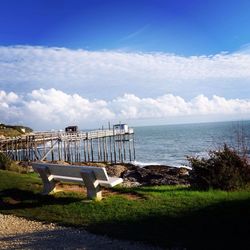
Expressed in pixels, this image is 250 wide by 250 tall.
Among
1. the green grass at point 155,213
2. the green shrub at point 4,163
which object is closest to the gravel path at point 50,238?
the green grass at point 155,213

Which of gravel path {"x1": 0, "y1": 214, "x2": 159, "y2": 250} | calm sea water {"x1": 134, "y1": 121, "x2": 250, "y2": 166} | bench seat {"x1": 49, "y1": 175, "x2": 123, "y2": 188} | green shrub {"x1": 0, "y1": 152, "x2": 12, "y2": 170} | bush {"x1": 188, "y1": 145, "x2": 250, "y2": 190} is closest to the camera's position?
gravel path {"x1": 0, "y1": 214, "x2": 159, "y2": 250}

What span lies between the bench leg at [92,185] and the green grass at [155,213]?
0.21 m

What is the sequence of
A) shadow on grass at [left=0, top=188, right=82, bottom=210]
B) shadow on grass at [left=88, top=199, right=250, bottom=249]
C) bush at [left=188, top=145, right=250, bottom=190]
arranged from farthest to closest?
bush at [left=188, top=145, right=250, bottom=190] → shadow on grass at [left=0, top=188, right=82, bottom=210] → shadow on grass at [left=88, top=199, right=250, bottom=249]

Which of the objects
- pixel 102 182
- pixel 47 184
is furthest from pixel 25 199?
pixel 102 182

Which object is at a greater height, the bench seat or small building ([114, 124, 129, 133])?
small building ([114, 124, 129, 133])

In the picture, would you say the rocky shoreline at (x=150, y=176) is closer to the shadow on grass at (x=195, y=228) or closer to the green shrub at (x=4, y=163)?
the green shrub at (x=4, y=163)

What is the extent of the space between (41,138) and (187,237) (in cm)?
4286

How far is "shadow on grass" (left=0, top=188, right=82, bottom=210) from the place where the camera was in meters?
9.81

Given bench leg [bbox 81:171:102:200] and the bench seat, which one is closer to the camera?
the bench seat

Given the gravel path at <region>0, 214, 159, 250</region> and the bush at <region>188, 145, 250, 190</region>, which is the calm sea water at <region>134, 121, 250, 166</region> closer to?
the bush at <region>188, 145, 250, 190</region>

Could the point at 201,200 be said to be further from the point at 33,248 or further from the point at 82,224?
the point at 33,248

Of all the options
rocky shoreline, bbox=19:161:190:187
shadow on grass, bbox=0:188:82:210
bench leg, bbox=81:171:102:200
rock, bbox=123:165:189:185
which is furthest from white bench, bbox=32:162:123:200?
rock, bbox=123:165:189:185

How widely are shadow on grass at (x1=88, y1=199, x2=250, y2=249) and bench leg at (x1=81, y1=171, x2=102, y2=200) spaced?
5.88 feet

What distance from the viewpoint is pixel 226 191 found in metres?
9.93
